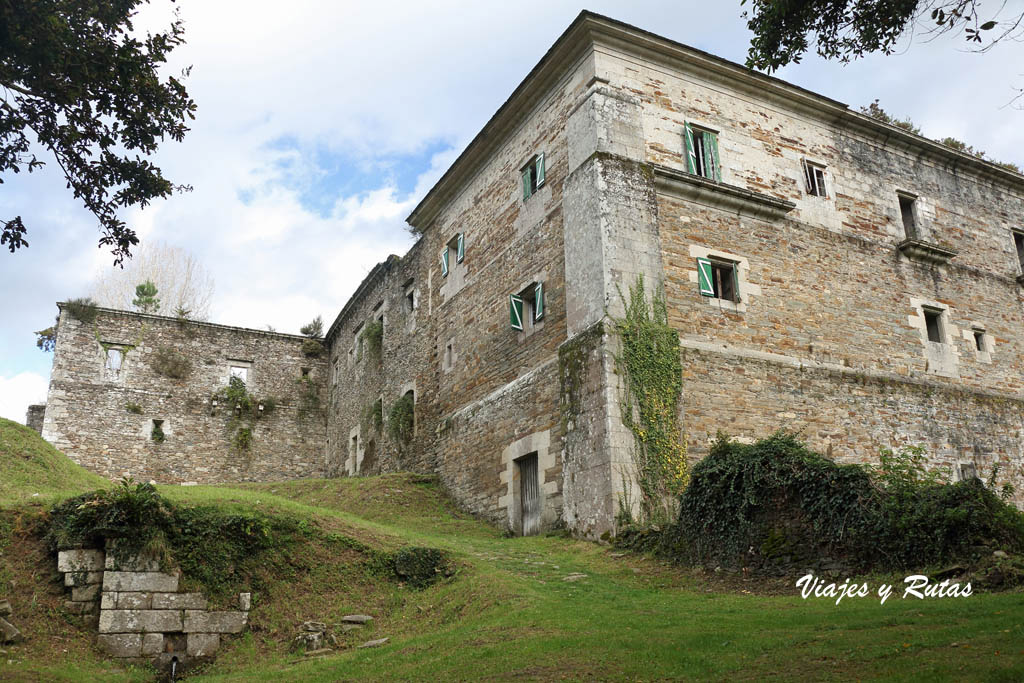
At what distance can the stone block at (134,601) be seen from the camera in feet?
28.0

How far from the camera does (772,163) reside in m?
16.0

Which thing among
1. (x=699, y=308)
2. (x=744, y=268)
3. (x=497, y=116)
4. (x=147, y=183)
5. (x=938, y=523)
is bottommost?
(x=938, y=523)

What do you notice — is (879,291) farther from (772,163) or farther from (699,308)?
(699,308)

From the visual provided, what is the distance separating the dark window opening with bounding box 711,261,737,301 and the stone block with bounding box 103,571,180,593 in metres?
9.65

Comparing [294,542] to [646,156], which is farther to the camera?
[646,156]

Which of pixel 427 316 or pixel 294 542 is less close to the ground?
pixel 427 316

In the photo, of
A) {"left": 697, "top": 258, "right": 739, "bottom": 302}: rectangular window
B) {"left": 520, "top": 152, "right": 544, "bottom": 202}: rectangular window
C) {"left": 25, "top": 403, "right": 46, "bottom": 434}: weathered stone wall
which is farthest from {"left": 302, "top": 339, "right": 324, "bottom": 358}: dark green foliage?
{"left": 697, "top": 258, "right": 739, "bottom": 302}: rectangular window

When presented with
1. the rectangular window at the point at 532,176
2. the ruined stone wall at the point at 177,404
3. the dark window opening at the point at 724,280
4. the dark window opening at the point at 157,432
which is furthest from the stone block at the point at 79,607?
the dark window opening at the point at 157,432

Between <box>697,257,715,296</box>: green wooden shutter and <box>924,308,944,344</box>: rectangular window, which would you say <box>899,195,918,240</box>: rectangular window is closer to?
<box>924,308,944,344</box>: rectangular window

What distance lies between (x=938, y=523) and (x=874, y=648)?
9.30ft

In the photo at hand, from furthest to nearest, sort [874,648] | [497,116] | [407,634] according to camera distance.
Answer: [497,116], [407,634], [874,648]

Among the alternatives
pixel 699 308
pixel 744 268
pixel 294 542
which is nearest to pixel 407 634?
pixel 294 542

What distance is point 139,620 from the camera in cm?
849

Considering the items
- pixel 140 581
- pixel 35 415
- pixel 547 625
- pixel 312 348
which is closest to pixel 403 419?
pixel 312 348
